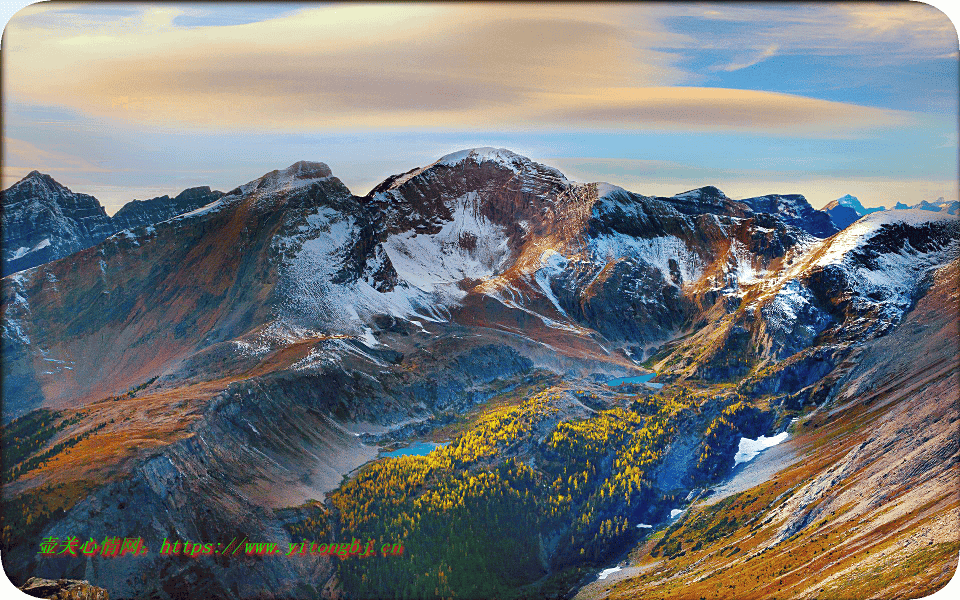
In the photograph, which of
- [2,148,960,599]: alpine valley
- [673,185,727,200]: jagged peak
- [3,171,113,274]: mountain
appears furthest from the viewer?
[673,185,727,200]: jagged peak

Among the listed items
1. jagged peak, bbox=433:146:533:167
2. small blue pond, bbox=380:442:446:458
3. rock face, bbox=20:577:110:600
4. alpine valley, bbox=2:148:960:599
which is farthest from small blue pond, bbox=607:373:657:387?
rock face, bbox=20:577:110:600

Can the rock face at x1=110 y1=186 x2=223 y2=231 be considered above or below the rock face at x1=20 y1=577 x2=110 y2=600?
above

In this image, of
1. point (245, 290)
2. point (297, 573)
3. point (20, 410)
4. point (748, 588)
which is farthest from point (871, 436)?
point (245, 290)

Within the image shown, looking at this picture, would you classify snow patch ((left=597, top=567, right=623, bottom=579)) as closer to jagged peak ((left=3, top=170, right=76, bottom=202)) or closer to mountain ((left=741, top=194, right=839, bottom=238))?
jagged peak ((left=3, top=170, right=76, bottom=202))

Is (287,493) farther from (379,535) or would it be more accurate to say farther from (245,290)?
(245,290)

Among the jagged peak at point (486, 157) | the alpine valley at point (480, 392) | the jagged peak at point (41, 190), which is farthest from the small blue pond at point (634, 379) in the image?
the jagged peak at point (41, 190)

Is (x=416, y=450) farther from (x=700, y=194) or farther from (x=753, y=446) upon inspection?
(x=700, y=194)

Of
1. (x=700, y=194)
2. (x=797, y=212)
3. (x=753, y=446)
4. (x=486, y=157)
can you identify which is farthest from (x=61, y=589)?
(x=797, y=212)

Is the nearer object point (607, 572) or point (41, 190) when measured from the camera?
point (607, 572)
